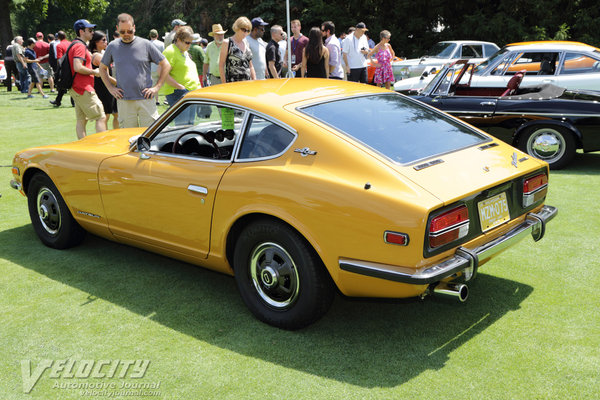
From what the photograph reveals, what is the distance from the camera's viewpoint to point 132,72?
688cm

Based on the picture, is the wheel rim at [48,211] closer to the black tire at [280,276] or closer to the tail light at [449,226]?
the black tire at [280,276]

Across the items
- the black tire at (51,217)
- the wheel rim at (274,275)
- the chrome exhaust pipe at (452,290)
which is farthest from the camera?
the black tire at (51,217)

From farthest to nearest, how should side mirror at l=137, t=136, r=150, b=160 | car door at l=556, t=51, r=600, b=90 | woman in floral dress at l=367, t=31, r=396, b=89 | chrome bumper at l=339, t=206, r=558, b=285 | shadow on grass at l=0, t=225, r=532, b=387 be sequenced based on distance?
woman in floral dress at l=367, t=31, r=396, b=89 < car door at l=556, t=51, r=600, b=90 < side mirror at l=137, t=136, r=150, b=160 < shadow on grass at l=0, t=225, r=532, b=387 < chrome bumper at l=339, t=206, r=558, b=285

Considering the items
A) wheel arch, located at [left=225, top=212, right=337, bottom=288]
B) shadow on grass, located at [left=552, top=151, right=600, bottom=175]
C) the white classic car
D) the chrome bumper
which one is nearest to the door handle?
wheel arch, located at [left=225, top=212, right=337, bottom=288]

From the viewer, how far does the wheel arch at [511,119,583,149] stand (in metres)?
7.25

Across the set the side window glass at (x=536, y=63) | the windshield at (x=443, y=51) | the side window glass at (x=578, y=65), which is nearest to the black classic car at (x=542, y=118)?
the side window glass at (x=536, y=63)

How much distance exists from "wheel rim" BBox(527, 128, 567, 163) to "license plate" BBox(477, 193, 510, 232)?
→ 14.5 ft

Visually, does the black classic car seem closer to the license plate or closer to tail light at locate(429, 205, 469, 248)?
the license plate

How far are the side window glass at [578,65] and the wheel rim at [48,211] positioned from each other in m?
8.87

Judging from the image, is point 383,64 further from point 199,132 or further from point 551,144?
point 199,132

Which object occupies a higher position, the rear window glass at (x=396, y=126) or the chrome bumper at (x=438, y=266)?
the rear window glass at (x=396, y=126)

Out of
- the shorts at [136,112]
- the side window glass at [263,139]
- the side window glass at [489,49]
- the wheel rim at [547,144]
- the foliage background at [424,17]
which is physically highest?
the foliage background at [424,17]

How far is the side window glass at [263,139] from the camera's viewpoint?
11.6 feet

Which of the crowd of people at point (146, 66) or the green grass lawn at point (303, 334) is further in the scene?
the crowd of people at point (146, 66)
